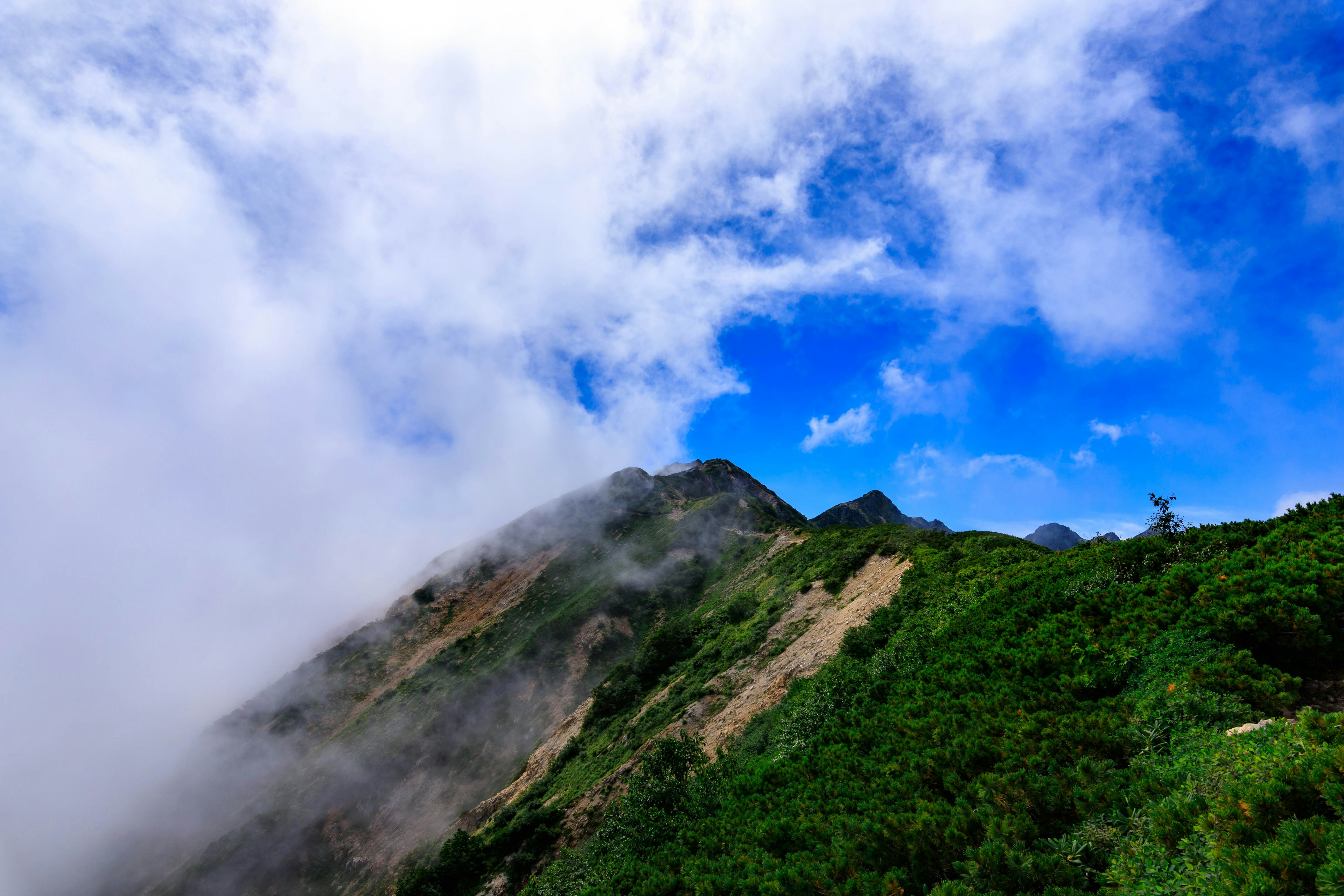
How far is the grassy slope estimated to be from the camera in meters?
8.61

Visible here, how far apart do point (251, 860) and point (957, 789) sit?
88400 millimetres

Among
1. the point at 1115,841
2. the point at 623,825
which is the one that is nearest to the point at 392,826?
the point at 623,825

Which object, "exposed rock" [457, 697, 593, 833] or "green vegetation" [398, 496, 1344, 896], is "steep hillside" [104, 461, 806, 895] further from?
"green vegetation" [398, 496, 1344, 896]

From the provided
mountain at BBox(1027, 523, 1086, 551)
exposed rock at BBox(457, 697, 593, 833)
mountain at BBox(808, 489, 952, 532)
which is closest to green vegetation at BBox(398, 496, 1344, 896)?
exposed rock at BBox(457, 697, 593, 833)

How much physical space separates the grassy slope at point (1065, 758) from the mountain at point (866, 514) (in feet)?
383

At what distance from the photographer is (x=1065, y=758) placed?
1277 centimetres

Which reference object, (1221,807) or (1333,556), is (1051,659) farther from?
(1221,807)

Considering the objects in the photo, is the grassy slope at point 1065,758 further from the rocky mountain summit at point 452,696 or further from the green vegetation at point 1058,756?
the rocky mountain summit at point 452,696

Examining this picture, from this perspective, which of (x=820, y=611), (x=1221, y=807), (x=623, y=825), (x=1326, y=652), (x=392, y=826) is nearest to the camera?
(x=1221, y=807)

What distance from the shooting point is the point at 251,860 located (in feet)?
203

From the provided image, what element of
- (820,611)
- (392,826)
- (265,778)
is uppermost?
(265,778)

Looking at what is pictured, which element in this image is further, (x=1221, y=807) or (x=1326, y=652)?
(x=1326, y=652)

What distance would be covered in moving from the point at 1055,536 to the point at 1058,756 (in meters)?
219

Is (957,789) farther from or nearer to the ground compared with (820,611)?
nearer to the ground
